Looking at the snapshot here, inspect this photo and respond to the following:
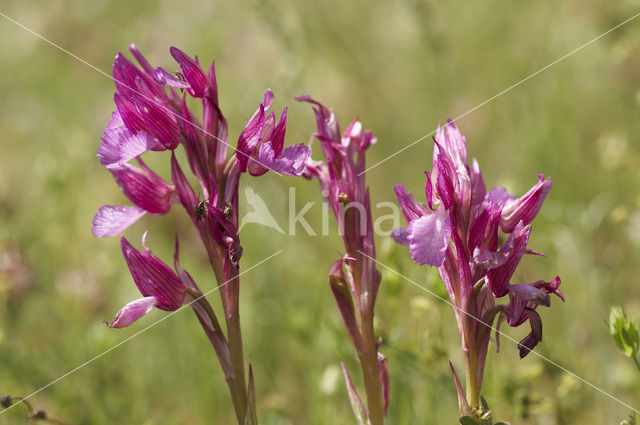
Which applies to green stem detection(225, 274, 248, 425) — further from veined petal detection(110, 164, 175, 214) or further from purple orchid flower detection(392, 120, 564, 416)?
purple orchid flower detection(392, 120, 564, 416)

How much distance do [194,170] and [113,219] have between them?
250mm

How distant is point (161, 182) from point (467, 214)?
741 mm

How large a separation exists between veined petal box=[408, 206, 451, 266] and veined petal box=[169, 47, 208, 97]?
23.3 inches

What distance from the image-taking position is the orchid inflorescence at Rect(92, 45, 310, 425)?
148 centimetres

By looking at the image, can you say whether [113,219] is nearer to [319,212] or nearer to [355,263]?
[355,263]

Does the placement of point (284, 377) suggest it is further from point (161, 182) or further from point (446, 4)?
point (446, 4)

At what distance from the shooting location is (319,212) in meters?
4.02

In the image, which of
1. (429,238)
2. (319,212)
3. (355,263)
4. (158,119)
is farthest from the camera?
(319,212)

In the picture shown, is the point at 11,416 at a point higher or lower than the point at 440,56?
lower

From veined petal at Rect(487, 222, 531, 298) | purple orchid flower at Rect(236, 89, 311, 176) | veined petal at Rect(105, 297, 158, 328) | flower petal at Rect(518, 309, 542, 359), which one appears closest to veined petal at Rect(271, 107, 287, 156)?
purple orchid flower at Rect(236, 89, 311, 176)

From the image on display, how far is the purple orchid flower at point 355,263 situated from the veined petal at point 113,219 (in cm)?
46

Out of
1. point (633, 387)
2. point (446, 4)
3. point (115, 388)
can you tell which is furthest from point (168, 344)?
point (446, 4)

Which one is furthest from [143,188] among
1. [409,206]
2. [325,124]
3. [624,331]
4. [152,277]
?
[624,331]

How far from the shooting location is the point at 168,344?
10.8 feet
